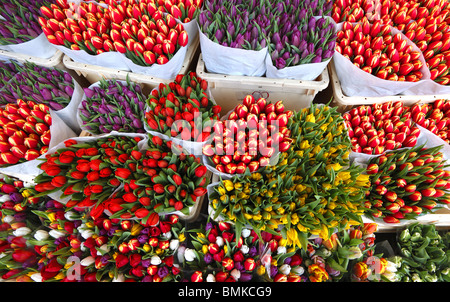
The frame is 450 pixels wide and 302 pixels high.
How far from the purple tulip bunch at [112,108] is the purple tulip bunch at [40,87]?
135 millimetres

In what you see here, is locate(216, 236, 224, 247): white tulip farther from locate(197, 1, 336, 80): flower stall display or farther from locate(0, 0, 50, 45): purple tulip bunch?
locate(0, 0, 50, 45): purple tulip bunch

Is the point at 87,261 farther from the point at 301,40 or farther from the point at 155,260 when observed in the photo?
the point at 301,40

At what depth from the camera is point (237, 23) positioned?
1.12 meters

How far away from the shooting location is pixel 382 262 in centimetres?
97

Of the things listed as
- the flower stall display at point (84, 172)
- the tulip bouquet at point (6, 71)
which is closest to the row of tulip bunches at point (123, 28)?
the tulip bouquet at point (6, 71)

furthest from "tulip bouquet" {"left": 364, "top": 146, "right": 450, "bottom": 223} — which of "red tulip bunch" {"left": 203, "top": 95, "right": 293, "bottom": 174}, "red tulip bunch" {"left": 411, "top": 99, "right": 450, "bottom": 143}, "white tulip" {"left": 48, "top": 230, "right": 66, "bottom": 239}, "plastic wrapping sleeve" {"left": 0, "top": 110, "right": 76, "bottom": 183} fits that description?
"plastic wrapping sleeve" {"left": 0, "top": 110, "right": 76, "bottom": 183}

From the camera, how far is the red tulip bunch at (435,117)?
3.84ft

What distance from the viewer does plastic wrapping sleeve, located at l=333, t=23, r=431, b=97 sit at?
44.4 inches

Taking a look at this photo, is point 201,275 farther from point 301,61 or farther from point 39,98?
point 39,98

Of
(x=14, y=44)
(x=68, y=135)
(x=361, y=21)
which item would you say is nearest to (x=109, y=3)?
(x=14, y=44)

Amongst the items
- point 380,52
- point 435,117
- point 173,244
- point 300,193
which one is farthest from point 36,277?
point 435,117

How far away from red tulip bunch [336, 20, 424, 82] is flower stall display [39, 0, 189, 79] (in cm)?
85

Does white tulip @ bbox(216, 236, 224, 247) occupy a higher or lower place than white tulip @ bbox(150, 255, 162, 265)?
higher

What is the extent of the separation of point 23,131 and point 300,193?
1312 millimetres
